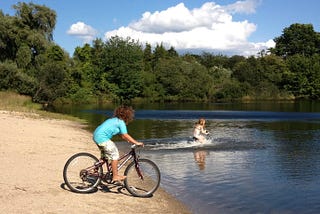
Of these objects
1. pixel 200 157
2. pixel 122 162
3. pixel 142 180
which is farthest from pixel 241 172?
pixel 122 162

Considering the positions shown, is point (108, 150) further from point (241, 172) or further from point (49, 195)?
point (241, 172)

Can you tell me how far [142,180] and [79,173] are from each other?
61.4 inches

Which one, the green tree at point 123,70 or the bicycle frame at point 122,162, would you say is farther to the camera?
the green tree at point 123,70

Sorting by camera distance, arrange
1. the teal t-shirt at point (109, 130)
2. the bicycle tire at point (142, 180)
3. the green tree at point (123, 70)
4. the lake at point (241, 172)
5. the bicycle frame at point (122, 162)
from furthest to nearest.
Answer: the green tree at point (123, 70) < the lake at point (241, 172) < the bicycle tire at point (142, 180) < the bicycle frame at point (122, 162) < the teal t-shirt at point (109, 130)

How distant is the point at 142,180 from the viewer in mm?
10625

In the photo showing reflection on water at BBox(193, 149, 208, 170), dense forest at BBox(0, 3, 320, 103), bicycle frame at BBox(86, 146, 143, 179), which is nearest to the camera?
bicycle frame at BBox(86, 146, 143, 179)

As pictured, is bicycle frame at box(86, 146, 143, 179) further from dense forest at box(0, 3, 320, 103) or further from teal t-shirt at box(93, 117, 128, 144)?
dense forest at box(0, 3, 320, 103)

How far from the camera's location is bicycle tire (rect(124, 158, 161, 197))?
10656 millimetres

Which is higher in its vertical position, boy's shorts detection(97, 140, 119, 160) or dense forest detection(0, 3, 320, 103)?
dense forest detection(0, 3, 320, 103)

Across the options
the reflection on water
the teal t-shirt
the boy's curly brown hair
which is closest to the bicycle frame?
the teal t-shirt

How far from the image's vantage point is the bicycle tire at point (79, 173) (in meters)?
10.5

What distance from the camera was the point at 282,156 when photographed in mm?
19125

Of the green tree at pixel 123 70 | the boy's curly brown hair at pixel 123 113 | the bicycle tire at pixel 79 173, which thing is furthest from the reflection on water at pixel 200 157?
the green tree at pixel 123 70

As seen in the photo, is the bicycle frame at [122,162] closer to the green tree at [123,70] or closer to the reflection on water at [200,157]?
the reflection on water at [200,157]
